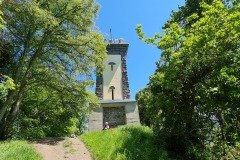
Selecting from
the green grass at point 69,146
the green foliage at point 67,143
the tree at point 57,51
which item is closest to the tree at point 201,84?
the green grass at point 69,146

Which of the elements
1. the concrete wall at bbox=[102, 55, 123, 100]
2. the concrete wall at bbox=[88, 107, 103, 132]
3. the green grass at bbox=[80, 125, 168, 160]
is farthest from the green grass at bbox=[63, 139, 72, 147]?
the concrete wall at bbox=[102, 55, 123, 100]

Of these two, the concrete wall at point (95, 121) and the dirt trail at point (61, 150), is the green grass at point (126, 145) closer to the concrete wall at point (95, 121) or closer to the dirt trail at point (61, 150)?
the dirt trail at point (61, 150)

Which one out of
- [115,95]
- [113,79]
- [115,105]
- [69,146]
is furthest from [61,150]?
[113,79]

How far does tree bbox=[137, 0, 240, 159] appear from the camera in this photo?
7656mm

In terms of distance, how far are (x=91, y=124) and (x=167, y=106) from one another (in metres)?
13.5

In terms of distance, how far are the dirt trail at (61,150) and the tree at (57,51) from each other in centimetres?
352

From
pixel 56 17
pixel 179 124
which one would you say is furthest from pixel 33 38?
pixel 179 124

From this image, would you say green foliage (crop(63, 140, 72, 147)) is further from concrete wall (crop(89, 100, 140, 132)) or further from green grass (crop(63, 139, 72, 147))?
concrete wall (crop(89, 100, 140, 132))

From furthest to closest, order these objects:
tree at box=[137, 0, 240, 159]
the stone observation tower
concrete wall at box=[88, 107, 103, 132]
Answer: the stone observation tower
concrete wall at box=[88, 107, 103, 132]
tree at box=[137, 0, 240, 159]

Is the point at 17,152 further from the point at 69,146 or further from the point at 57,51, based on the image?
the point at 57,51

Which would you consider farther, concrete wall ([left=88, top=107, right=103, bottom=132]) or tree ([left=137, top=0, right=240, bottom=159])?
concrete wall ([left=88, top=107, right=103, bottom=132])

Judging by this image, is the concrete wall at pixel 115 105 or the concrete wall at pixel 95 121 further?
the concrete wall at pixel 115 105

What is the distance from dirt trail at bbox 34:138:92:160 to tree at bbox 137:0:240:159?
359 cm

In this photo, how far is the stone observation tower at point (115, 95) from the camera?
23.1 meters
